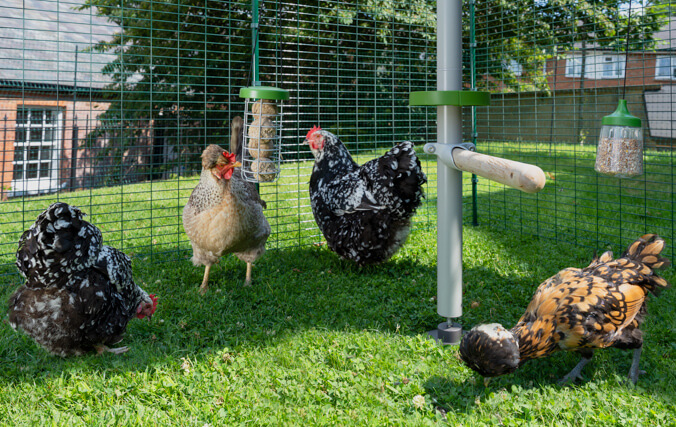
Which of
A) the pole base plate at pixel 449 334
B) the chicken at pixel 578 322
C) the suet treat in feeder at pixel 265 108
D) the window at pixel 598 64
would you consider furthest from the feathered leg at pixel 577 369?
the suet treat in feeder at pixel 265 108

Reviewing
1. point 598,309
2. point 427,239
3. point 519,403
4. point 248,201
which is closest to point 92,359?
point 248,201

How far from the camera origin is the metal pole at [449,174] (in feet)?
9.61

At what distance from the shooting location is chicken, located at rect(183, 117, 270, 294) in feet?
13.1

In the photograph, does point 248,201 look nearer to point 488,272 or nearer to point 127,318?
point 127,318

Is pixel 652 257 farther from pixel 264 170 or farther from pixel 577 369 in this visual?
pixel 264 170

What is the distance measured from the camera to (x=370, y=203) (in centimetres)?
464

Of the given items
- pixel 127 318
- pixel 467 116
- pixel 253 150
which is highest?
pixel 467 116

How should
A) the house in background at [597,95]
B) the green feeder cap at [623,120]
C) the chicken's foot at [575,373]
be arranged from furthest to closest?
the house in background at [597,95] → the chicken's foot at [575,373] → the green feeder cap at [623,120]

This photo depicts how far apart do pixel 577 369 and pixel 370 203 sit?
2.29 m

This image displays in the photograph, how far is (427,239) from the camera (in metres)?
5.91

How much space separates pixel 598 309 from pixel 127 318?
9.24ft

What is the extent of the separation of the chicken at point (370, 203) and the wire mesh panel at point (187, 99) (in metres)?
0.68

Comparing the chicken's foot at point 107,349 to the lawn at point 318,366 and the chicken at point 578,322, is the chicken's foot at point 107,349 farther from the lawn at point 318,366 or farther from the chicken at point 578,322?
the chicken at point 578,322

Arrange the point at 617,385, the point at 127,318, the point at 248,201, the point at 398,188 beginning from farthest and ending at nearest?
1. the point at 398,188
2. the point at 248,201
3. the point at 127,318
4. the point at 617,385
